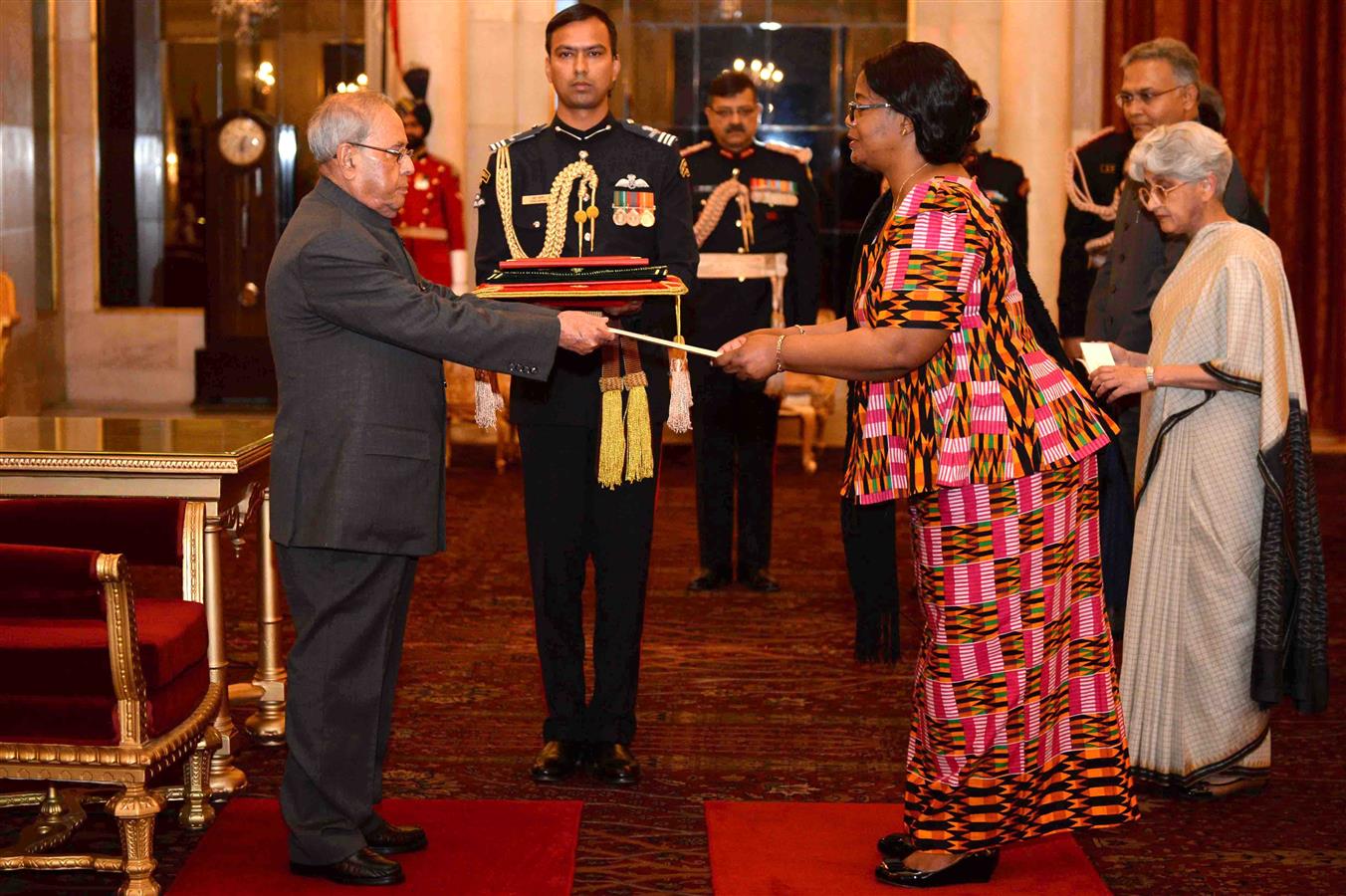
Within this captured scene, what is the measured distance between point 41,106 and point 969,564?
832 centimetres

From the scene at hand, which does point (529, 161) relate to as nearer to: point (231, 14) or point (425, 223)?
point (425, 223)

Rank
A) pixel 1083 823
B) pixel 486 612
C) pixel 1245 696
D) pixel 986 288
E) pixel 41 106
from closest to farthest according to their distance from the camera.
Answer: pixel 986 288 → pixel 1083 823 → pixel 1245 696 → pixel 486 612 → pixel 41 106

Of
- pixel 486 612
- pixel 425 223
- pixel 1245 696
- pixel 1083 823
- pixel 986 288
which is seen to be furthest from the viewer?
pixel 425 223

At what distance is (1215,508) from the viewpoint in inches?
148

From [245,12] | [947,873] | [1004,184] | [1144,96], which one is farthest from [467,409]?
[947,873]

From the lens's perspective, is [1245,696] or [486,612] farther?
[486,612]

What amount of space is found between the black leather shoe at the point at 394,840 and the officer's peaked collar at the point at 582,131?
5.41 feet

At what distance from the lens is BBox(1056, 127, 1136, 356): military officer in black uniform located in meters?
6.43

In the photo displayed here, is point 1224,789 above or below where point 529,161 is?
below

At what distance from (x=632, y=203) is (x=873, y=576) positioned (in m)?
1.58

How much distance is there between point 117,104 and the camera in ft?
33.2

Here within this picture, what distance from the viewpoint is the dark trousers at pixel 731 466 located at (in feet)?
19.8

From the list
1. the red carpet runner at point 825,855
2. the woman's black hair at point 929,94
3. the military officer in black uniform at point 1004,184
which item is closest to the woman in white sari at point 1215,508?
the red carpet runner at point 825,855

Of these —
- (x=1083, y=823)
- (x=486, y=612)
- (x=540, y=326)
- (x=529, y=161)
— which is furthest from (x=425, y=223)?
(x=1083, y=823)
